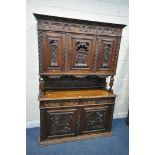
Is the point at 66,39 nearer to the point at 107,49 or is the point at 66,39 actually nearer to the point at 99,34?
the point at 99,34

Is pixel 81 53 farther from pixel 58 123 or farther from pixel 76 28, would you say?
pixel 58 123

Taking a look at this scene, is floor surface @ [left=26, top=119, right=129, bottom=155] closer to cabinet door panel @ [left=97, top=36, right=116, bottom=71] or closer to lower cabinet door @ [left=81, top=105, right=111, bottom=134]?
lower cabinet door @ [left=81, top=105, right=111, bottom=134]

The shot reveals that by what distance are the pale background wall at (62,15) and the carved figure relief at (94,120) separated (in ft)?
3.11

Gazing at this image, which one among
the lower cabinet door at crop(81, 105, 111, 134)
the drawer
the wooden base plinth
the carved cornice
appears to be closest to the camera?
the carved cornice

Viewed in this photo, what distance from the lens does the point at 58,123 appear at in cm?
228

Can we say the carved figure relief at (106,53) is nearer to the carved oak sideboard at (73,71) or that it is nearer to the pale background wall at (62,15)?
the carved oak sideboard at (73,71)

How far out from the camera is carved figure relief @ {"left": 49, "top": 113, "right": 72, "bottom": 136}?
224 cm

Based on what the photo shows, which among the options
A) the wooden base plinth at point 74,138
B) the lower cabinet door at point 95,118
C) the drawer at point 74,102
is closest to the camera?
the drawer at point 74,102

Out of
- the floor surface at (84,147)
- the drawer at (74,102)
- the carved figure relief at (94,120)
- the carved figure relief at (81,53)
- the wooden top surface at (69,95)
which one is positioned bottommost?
the floor surface at (84,147)

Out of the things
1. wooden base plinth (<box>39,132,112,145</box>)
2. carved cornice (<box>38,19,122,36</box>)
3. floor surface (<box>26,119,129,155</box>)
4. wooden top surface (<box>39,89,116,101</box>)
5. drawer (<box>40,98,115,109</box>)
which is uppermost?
carved cornice (<box>38,19,122,36</box>)

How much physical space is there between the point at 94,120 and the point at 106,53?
1189 mm

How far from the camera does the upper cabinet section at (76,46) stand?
2025 mm

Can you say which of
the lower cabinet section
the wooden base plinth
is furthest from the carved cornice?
the wooden base plinth

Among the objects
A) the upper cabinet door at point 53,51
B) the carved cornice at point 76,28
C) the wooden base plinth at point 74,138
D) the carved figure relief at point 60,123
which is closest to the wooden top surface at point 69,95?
the carved figure relief at point 60,123
